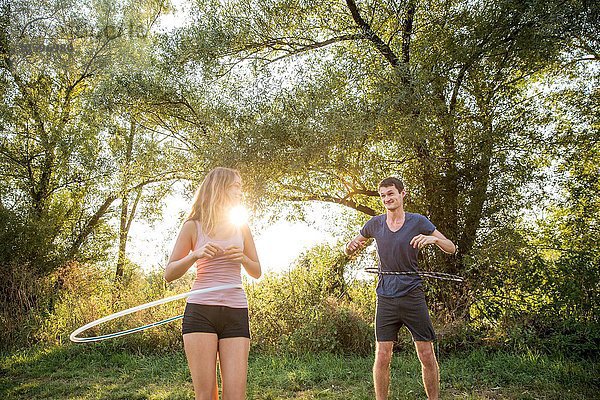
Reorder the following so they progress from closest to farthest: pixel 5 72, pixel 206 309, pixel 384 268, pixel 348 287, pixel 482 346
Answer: pixel 206 309
pixel 384 268
pixel 482 346
pixel 348 287
pixel 5 72

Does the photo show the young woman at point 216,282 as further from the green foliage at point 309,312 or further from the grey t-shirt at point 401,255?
the green foliage at point 309,312

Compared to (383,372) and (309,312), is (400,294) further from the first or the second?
(309,312)

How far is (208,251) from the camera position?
279cm

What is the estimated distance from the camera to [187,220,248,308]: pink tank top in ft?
9.19

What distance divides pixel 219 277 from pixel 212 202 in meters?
0.42

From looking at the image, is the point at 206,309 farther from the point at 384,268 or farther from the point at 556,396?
the point at 556,396

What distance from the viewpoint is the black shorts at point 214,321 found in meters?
2.74

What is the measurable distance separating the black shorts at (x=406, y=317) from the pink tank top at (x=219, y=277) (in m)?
1.53

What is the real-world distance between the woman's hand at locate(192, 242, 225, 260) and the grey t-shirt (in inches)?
67.6

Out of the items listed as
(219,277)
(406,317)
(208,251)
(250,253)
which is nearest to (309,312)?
(406,317)

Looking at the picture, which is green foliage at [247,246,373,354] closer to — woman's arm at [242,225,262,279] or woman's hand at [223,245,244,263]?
woman's arm at [242,225,262,279]

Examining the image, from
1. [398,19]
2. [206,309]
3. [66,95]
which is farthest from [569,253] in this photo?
[66,95]

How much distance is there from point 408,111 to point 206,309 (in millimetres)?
5545

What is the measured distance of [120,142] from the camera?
13.0 metres
